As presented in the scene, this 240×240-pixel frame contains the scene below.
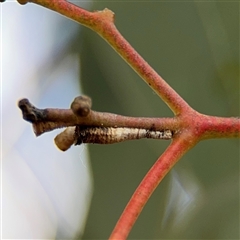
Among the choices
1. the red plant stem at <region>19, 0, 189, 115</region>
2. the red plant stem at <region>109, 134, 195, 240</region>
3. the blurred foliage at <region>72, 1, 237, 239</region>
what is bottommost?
the red plant stem at <region>109, 134, 195, 240</region>

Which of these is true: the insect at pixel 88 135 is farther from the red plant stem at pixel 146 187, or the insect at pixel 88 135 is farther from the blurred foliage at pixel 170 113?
the blurred foliage at pixel 170 113

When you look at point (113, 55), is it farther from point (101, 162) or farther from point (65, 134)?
point (65, 134)

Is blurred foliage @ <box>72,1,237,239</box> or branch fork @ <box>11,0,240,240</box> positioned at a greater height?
blurred foliage @ <box>72,1,237,239</box>

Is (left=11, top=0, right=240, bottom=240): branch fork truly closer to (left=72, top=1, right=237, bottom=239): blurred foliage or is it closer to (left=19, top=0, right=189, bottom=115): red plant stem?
(left=19, top=0, right=189, bottom=115): red plant stem

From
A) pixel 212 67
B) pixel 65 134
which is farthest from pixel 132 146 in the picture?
pixel 65 134

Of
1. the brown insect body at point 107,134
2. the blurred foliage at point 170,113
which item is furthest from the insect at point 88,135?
the blurred foliage at point 170,113

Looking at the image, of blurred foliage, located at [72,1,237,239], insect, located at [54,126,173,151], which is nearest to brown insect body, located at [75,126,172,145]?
insect, located at [54,126,173,151]

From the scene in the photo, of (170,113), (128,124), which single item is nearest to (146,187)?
(128,124)

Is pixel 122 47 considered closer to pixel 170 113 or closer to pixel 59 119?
pixel 59 119

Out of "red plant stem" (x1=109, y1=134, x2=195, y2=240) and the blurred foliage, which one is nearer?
"red plant stem" (x1=109, y1=134, x2=195, y2=240)
